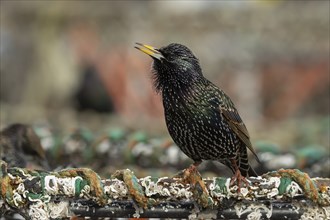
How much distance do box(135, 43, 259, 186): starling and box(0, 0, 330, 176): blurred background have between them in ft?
25.3

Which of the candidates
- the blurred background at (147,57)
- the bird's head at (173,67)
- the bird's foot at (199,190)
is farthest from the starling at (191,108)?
the blurred background at (147,57)

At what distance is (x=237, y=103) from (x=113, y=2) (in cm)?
459

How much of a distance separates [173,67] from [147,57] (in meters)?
10.6

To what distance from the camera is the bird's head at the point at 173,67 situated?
4.46m

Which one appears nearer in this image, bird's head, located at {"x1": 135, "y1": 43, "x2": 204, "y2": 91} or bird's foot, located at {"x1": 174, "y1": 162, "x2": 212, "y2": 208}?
bird's foot, located at {"x1": 174, "y1": 162, "x2": 212, "y2": 208}

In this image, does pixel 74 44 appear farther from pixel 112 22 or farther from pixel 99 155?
pixel 99 155

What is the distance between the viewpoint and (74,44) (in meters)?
17.3

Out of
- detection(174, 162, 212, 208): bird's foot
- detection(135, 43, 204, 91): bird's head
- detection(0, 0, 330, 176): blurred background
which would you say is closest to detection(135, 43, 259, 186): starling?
detection(135, 43, 204, 91): bird's head

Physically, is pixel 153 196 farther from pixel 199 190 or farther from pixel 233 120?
A: pixel 233 120

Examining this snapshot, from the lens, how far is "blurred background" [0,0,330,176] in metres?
14.7

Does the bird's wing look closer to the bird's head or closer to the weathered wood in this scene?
the bird's head

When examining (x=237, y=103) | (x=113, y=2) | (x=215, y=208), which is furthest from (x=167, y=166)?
(x=113, y=2)

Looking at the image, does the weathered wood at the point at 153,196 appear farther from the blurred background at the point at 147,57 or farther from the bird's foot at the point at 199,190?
the blurred background at the point at 147,57

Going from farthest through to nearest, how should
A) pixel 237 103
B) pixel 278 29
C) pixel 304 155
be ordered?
1. pixel 278 29
2. pixel 237 103
3. pixel 304 155
